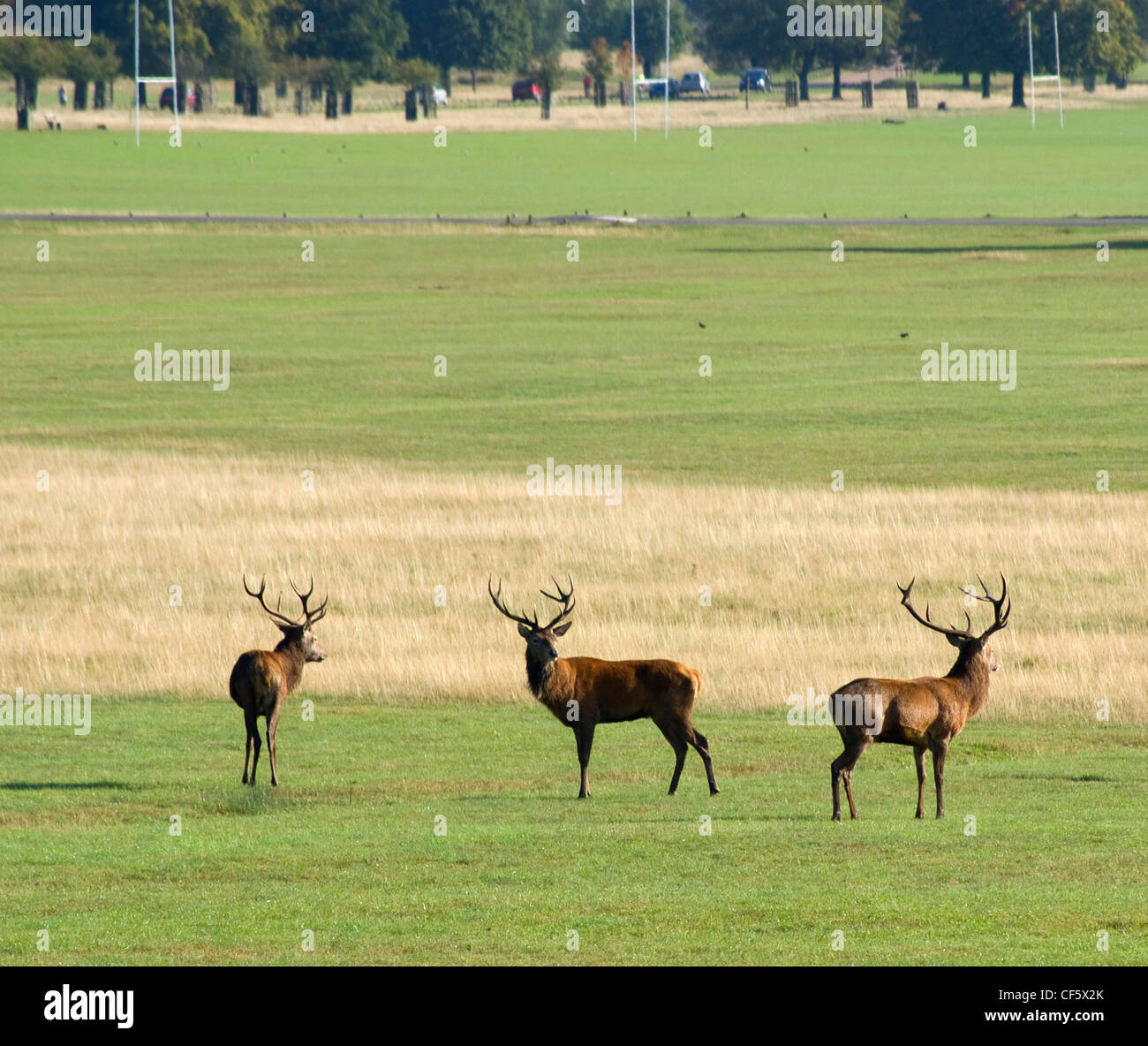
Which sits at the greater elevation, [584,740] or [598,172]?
[598,172]

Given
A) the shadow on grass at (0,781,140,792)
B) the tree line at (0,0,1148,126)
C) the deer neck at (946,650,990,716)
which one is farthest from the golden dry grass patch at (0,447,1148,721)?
the tree line at (0,0,1148,126)

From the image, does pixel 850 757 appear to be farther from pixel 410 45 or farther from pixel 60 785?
pixel 410 45

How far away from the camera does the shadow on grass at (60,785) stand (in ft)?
53.3

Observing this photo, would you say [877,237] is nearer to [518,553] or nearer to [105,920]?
[518,553]

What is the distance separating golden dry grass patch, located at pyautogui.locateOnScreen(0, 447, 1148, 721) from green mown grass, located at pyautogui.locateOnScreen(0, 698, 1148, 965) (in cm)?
363

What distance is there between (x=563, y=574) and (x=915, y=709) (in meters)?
15.7

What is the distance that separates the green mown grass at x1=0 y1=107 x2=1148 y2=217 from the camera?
102 meters

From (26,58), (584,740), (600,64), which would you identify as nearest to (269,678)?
(584,740)

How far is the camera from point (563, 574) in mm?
29359

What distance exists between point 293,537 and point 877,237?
195 feet

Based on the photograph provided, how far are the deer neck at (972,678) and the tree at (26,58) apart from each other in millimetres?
145248

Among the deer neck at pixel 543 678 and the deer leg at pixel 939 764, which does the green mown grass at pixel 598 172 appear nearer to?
the deer neck at pixel 543 678

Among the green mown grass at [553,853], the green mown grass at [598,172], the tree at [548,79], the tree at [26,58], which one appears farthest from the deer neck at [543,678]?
the tree at [548,79]
